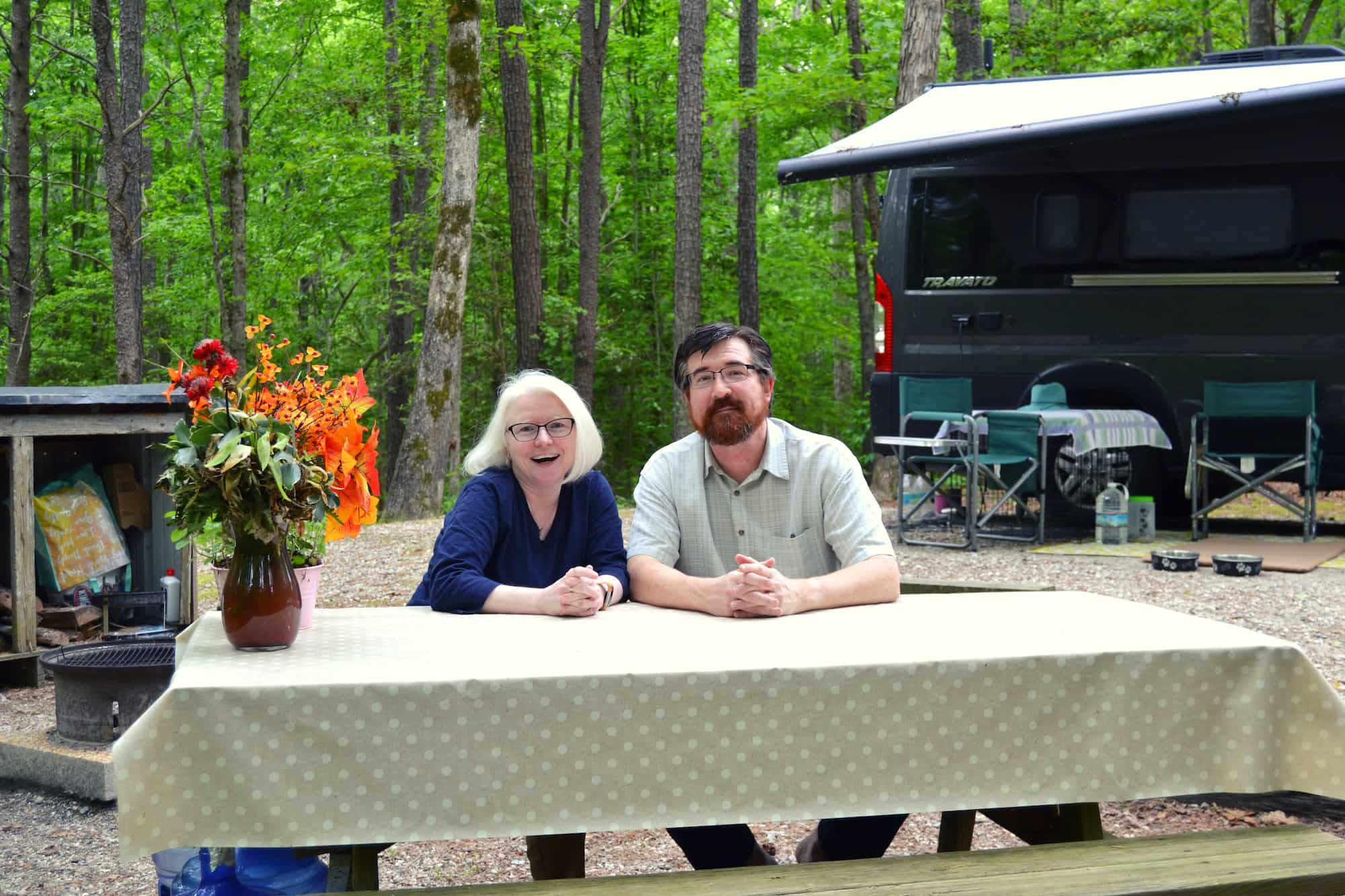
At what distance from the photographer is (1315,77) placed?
7207mm

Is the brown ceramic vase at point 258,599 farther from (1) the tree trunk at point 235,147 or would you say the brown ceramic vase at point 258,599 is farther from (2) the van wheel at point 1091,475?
(1) the tree trunk at point 235,147

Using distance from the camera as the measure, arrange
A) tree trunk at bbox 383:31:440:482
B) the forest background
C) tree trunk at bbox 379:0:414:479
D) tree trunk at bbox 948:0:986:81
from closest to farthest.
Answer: tree trunk at bbox 948:0:986:81
the forest background
tree trunk at bbox 383:31:440:482
tree trunk at bbox 379:0:414:479

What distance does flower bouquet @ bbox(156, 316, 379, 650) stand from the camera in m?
2.12

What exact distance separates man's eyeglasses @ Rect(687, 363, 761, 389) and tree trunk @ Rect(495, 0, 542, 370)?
10356 millimetres

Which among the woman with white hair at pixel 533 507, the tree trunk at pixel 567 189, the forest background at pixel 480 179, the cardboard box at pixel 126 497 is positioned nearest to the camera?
the woman with white hair at pixel 533 507

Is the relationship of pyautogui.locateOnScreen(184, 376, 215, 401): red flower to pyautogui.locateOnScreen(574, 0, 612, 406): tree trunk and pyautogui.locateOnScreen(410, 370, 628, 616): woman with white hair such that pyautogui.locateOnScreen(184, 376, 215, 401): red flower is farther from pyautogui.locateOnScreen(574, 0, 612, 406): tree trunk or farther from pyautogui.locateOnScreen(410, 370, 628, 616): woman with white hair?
pyautogui.locateOnScreen(574, 0, 612, 406): tree trunk

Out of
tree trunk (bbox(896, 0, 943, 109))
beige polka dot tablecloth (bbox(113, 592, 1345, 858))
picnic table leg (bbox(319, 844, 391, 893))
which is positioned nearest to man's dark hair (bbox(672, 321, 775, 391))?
beige polka dot tablecloth (bbox(113, 592, 1345, 858))

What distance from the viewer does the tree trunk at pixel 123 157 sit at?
12414mm

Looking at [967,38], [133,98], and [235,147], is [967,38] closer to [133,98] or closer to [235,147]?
[235,147]

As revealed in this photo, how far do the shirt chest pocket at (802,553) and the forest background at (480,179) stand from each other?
8189mm

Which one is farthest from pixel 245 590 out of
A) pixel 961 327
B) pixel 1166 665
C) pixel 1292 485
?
pixel 1292 485

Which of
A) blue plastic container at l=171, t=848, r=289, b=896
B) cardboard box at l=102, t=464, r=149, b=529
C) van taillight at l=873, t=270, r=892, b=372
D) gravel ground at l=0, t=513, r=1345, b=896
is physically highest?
van taillight at l=873, t=270, r=892, b=372

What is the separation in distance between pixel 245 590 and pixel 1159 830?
250 cm

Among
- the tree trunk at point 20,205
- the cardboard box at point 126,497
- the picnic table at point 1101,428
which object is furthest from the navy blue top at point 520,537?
the tree trunk at point 20,205
